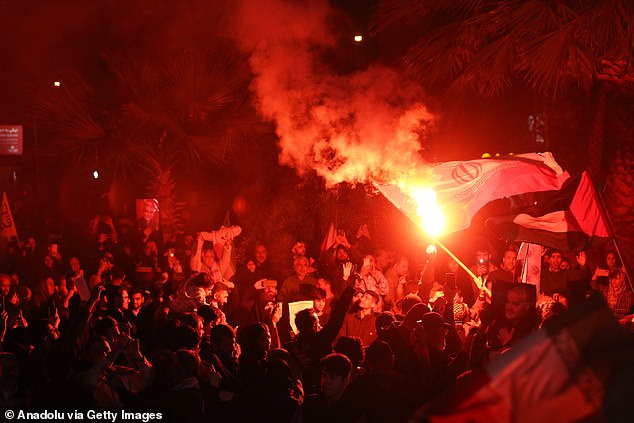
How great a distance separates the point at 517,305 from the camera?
5.99 metres

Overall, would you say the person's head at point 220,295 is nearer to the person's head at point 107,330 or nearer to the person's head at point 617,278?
the person's head at point 107,330

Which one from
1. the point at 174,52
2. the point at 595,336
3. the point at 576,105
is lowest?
the point at 595,336

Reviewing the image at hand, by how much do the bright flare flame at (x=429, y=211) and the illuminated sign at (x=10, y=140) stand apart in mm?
29110

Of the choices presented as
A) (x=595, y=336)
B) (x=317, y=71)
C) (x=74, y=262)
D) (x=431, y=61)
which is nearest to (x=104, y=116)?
(x=74, y=262)

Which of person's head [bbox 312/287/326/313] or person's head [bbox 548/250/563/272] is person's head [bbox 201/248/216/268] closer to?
person's head [bbox 312/287/326/313]

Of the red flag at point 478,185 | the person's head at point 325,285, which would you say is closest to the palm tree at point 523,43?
the red flag at point 478,185

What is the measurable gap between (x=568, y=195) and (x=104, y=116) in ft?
35.9

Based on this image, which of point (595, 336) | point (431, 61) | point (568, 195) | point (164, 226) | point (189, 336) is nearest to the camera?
point (595, 336)

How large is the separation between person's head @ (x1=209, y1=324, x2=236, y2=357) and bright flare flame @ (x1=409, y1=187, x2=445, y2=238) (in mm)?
3831

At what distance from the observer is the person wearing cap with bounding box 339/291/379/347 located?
8.15 m

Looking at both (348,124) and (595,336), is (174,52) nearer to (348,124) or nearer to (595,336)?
(348,124)

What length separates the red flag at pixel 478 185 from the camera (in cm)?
929

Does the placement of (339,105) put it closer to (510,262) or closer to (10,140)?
(510,262)

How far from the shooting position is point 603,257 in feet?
36.3
